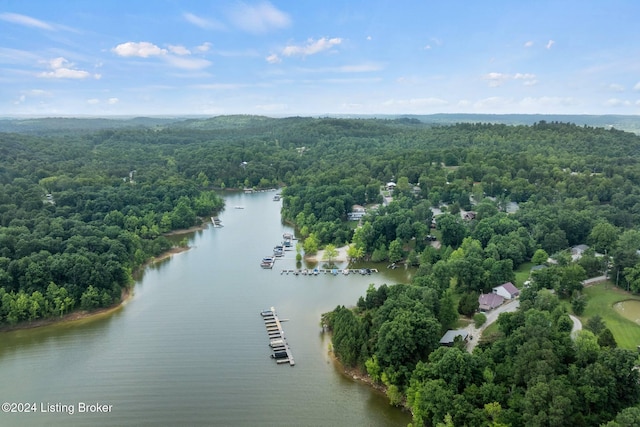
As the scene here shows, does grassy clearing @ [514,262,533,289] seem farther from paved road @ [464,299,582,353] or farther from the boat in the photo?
the boat

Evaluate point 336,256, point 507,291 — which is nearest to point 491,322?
point 507,291

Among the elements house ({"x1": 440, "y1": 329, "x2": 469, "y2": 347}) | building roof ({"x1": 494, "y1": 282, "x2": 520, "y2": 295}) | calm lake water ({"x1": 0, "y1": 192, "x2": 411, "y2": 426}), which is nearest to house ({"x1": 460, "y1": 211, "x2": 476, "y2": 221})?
calm lake water ({"x1": 0, "y1": 192, "x2": 411, "y2": 426})

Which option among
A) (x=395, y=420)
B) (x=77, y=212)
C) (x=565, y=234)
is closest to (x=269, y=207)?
(x=77, y=212)

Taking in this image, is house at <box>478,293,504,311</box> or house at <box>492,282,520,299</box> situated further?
house at <box>492,282,520,299</box>

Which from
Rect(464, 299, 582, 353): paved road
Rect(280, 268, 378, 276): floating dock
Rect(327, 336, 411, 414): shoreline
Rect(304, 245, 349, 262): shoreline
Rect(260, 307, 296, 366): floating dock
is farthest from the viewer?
Rect(304, 245, 349, 262): shoreline

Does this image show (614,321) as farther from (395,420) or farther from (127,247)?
(127,247)

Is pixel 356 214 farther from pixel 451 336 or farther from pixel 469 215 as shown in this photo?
pixel 451 336
